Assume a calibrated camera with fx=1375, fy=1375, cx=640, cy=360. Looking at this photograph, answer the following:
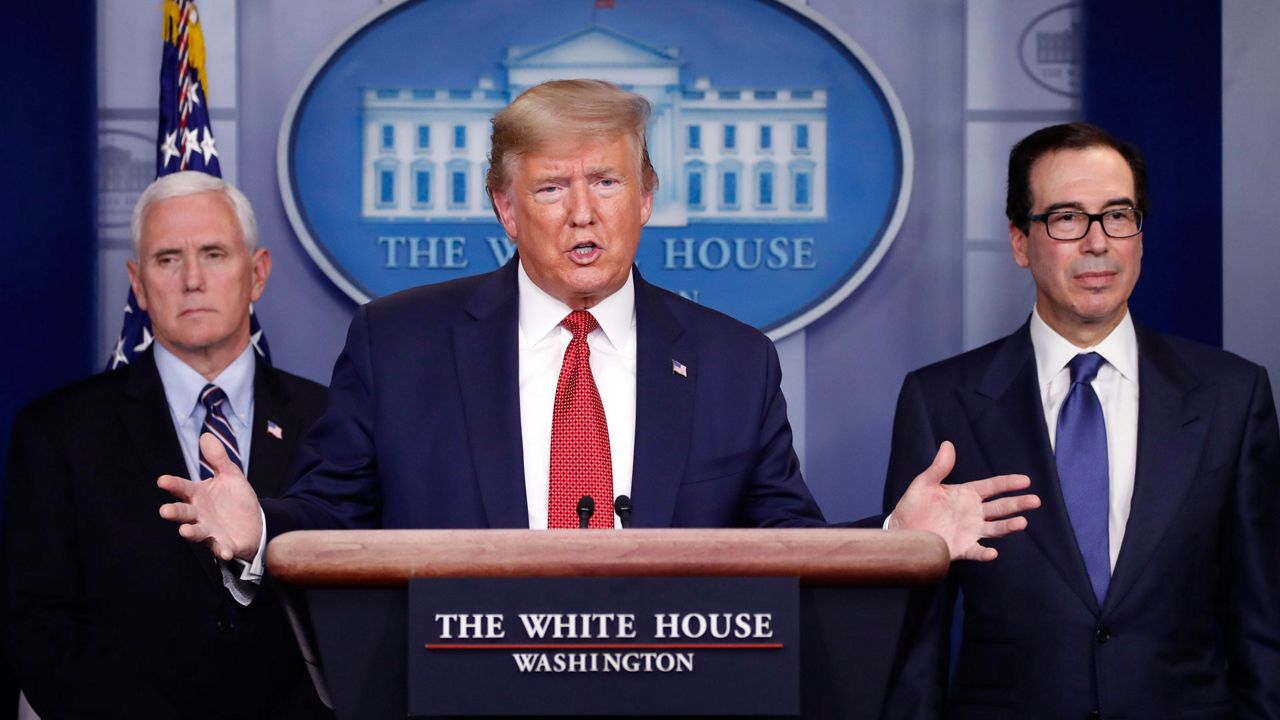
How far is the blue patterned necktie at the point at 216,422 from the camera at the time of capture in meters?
2.82

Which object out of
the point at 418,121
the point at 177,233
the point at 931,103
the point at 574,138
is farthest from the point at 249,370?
the point at 931,103

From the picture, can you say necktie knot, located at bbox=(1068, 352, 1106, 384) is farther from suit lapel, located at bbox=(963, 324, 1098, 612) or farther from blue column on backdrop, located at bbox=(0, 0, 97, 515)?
blue column on backdrop, located at bbox=(0, 0, 97, 515)

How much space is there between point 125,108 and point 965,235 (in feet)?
7.12

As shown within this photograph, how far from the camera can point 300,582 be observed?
129 cm

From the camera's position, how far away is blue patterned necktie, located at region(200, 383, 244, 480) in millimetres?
2816

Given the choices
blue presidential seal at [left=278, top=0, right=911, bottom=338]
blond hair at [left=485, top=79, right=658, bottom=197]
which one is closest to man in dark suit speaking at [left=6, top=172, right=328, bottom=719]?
blue presidential seal at [left=278, top=0, right=911, bottom=338]

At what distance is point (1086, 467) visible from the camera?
2.47 m

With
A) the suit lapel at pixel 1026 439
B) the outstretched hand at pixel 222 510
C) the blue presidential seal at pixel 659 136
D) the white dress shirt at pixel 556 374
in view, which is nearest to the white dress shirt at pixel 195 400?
the blue presidential seal at pixel 659 136

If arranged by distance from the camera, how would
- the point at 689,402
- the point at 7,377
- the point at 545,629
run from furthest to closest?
the point at 7,377 → the point at 689,402 → the point at 545,629

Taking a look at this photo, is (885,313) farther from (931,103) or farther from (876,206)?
(931,103)

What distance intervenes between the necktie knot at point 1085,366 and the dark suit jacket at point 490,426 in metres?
0.74

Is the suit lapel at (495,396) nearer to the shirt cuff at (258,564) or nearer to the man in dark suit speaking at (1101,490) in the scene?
the shirt cuff at (258,564)

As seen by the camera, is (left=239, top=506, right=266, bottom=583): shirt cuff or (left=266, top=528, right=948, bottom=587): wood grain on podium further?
(left=239, top=506, right=266, bottom=583): shirt cuff

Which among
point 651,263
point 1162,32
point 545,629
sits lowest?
point 545,629
